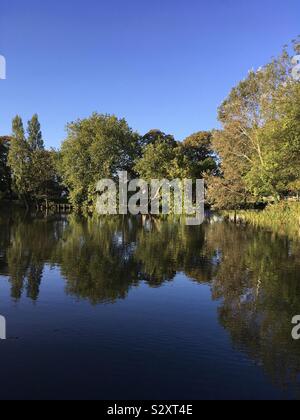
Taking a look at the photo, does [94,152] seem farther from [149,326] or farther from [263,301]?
[149,326]

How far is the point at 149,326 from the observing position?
403 inches

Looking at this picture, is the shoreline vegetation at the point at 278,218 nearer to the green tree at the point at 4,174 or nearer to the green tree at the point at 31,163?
the green tree at the point at 31,163

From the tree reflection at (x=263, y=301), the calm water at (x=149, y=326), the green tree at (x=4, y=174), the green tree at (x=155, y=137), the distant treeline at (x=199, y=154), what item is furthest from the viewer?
the green tree at (x=4, y=174)

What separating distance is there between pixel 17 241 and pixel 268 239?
16.0 metres

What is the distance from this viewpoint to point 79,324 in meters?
10.2

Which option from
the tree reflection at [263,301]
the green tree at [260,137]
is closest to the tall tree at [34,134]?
the green tree at [260,137]

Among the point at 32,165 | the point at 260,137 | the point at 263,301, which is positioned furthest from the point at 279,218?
the point at 32,165

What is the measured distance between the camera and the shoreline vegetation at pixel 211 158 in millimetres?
36750

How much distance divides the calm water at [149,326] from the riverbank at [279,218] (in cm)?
1727

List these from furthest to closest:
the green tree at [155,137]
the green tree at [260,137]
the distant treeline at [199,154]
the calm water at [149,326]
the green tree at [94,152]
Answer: the green tree at [155,137] → the green tree at [94,152] → the distant treeline at [199,154] → the green tree at [260,137] → the calm water at [149,326]

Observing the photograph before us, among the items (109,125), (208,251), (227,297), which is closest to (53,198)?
(109,125)

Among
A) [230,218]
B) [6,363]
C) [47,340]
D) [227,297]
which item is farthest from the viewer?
[230,218]

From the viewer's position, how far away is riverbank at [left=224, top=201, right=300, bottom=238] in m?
36.9

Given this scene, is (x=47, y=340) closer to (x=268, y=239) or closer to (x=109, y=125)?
(x=268, y=239)
